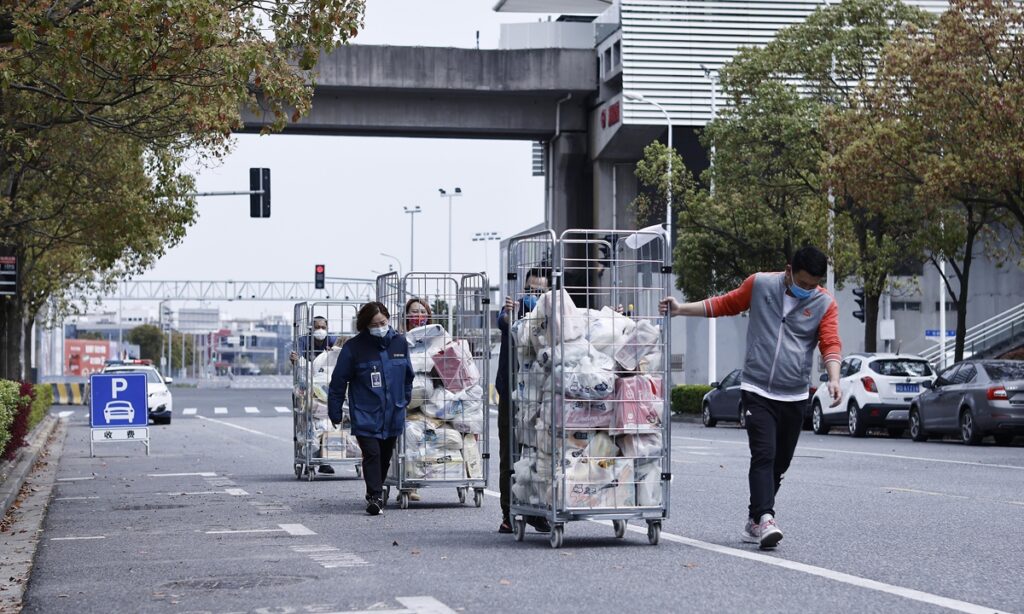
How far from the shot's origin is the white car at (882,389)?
3186cm

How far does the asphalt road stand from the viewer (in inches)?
325

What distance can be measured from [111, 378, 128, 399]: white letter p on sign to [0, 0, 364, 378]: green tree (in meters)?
3.27

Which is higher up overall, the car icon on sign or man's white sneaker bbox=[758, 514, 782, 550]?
the car icon on sign

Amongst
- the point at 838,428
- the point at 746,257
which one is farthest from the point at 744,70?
the point at 838,428

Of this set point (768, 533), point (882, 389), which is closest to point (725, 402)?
point (882, 389)

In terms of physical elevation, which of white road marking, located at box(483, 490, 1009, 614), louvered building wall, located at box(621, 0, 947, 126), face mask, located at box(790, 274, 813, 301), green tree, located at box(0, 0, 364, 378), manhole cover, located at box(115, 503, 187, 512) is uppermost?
louvered building wall, located at box(621, 0, 947, 126)

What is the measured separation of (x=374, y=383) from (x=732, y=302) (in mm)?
4182

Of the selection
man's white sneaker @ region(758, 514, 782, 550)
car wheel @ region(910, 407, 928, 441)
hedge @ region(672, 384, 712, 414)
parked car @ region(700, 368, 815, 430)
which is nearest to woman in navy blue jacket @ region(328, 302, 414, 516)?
man's white sneaker @ region(758, 514, 782, 550)

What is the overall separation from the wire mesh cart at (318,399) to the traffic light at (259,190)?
24008 mm

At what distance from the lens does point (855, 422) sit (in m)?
32.3

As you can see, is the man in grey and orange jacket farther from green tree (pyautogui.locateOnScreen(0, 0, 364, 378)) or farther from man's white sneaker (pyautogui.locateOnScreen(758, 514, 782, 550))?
green tree (pyautogui.locateOnScreen(0, 0, 364, 378))

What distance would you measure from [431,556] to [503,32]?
50.5 m

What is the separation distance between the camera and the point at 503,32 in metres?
59.4

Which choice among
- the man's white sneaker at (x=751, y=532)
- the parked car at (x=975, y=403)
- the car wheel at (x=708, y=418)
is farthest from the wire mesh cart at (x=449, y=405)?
the car wheel at (x=708, y=418)
